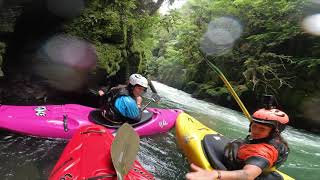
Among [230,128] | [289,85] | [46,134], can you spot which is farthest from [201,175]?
[289,85]

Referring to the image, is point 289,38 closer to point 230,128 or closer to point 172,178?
point 230,128

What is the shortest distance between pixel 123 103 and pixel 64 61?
8.23 feet

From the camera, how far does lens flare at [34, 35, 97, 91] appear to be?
6848 mm

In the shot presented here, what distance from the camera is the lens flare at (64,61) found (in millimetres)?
6848

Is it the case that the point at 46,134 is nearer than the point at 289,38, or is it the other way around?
the point at 46,134

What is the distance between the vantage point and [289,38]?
1238 centimetres

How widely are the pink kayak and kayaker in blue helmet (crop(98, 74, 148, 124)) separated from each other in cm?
14

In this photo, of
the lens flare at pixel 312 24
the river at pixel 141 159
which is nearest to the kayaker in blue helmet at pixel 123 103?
the river at pixel 141 159

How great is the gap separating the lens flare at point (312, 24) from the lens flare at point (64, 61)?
26.1ft

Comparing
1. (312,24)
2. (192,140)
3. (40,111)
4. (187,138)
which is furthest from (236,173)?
(312,24)

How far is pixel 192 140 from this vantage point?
422cm

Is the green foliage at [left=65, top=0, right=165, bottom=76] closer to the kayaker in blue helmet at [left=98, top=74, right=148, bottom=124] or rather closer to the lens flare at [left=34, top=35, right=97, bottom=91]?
the lens flare at [left=34, top=35, right=97, bottom=91]

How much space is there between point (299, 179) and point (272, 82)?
26.1 ft

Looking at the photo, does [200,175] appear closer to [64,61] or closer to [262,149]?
[262,149]
